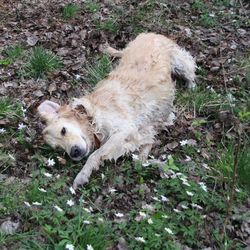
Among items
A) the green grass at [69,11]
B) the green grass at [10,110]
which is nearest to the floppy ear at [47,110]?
the green grass at [10,110]

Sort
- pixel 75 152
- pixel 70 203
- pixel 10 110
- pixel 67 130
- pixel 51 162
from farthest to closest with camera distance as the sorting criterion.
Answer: pixel 10 110 < pixel 67 130 < pixel 75 152 < pixel 51 162 < pixel 70 203

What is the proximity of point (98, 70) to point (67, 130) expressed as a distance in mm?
1808

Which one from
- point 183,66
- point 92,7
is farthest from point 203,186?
point 92,7

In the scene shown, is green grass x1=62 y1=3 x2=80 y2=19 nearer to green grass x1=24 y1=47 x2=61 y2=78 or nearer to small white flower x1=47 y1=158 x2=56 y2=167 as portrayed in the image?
green grass x1=24 y1=47 x2=61 y2=78

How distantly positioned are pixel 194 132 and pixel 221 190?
114 cm

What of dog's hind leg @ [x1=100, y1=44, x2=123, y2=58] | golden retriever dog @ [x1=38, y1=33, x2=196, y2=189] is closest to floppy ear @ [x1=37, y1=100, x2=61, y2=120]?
golden retriever dog @ [x1=38, y1=33, x2=196, y2=189]

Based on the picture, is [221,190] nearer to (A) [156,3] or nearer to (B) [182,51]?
(B) [182,51]

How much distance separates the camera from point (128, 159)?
17.7 feet

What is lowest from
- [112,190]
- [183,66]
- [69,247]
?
[183,66]

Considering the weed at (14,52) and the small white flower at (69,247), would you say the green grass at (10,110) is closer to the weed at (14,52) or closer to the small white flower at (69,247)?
the weed at (14,52)

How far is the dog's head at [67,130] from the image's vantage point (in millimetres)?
5188

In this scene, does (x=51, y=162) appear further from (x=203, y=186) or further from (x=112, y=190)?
(x=203, y=186)

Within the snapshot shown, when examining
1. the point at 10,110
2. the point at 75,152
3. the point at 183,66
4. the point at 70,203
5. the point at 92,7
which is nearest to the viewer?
the point at 70,203

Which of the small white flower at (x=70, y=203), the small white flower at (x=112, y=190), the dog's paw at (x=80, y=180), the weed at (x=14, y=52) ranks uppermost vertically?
the small white flower at (x=70, y=203)
